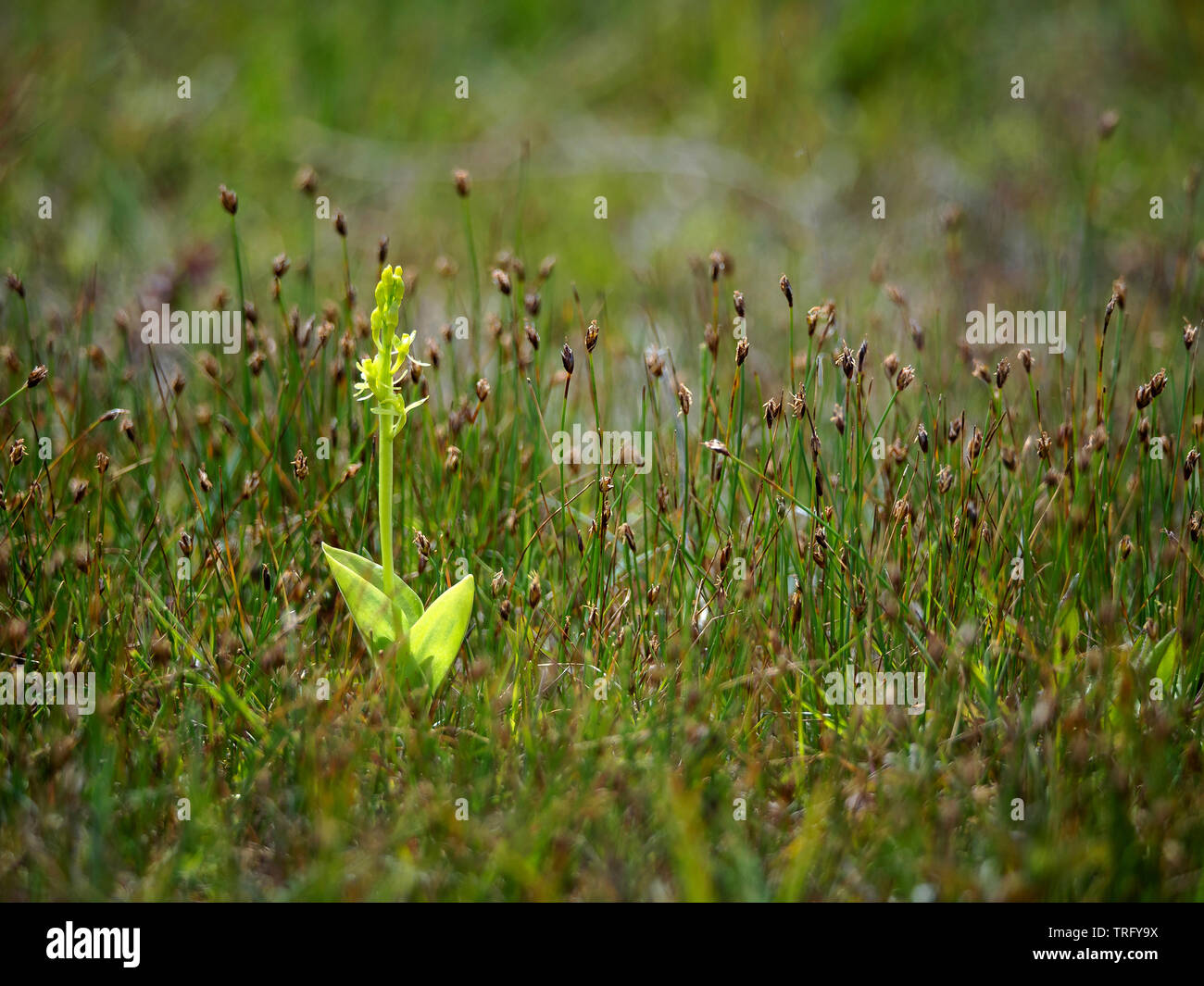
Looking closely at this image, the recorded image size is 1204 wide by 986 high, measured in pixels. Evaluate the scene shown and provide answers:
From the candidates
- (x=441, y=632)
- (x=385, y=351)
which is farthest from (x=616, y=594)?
(x=385, y=351)

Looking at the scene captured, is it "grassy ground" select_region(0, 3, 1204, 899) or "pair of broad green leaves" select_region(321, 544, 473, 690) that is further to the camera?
"pair of broad green leaves" select_region(321, 544, 473, 690)

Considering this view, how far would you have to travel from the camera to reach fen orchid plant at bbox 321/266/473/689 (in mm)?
1994

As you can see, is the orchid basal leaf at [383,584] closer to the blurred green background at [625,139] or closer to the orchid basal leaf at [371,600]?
the orchid basal leaf at [371,600]

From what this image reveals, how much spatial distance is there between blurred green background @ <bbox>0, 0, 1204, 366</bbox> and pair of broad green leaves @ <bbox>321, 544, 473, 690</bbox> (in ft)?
7.60

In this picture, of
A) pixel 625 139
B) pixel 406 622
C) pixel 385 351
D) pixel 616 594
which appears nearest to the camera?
pixel 385 351

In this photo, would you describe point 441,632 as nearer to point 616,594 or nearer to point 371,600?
point 371,600

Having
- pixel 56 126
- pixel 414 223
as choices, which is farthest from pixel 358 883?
pixel 56 126

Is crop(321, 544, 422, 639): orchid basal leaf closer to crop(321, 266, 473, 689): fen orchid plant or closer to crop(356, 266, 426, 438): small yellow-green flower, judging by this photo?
crop(321, 266, 473, 689): fen orchid plant

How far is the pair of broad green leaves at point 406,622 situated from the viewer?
202 cm

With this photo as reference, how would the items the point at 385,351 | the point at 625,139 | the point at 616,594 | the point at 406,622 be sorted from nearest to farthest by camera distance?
the point at 385,351, the point at 406,622, the point at 616,594, the point at 625,139

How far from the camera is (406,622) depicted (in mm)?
2115

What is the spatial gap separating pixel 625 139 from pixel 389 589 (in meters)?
4.46

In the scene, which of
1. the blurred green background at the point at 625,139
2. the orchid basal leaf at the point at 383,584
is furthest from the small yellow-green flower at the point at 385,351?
the blurred green background at the point at 625,139

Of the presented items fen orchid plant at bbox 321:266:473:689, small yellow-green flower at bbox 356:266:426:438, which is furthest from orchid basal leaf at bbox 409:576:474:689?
small yellow-green flower at bbox 356:266:426:438
